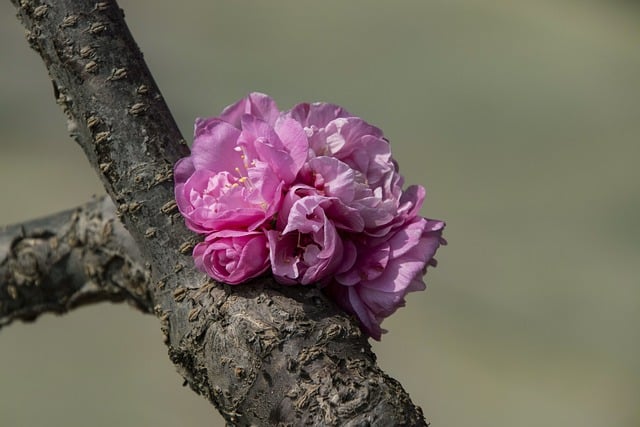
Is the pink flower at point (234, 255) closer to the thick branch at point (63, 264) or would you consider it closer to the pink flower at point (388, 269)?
the pink flower at point (388, 269)

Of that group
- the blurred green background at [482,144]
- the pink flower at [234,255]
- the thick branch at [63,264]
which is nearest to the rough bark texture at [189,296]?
the pink flower at [234,255]

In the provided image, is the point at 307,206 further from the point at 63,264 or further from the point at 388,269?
the point at 63,264

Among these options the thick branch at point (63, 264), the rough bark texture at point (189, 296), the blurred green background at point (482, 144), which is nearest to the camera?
the rough bark texture at point (189, 296)

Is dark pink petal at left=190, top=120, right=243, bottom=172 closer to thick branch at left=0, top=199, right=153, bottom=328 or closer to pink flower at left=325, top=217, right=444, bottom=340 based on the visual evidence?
pink flower at left=325, top=217, right=444, bottom=340

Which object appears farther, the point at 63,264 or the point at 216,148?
the point at 63,264

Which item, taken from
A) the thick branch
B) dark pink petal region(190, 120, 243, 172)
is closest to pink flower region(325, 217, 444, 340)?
dark pink petal region(190, 120, 243, 172)

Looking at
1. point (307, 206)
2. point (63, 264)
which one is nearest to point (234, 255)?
point (307, 206)

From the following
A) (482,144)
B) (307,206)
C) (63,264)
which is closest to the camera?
(307,206)
